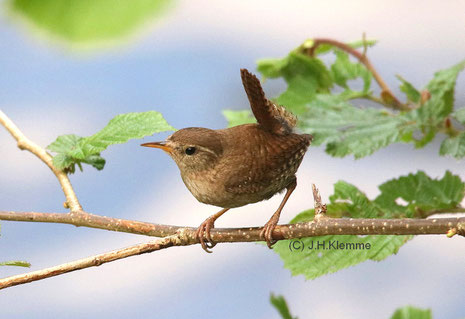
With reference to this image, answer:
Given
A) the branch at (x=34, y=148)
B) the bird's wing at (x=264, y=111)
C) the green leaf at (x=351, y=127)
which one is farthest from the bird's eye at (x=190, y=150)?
the green leaf at (x=351, y=127)

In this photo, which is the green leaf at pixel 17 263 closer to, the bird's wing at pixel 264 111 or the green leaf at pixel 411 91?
the bird's wing at pixel 264 111

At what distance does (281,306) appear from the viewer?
0.70 m

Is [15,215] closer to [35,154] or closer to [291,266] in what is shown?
[35,154]

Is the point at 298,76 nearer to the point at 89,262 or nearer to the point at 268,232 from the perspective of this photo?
the point at 268,232

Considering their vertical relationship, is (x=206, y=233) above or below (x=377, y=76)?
below

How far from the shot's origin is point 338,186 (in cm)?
137

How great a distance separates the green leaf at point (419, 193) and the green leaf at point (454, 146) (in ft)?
0.16

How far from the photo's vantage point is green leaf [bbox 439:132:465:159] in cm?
137

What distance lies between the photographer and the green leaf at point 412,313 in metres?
0.58

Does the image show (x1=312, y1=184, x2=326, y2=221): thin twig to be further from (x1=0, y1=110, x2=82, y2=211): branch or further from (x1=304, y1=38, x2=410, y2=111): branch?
(x1=304, y1=38, x2=410, y2=111): branch

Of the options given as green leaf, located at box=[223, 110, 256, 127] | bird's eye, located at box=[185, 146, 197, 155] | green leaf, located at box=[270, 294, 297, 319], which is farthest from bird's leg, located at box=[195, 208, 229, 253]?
green leaf, located at box=[223, 110, 256, 127]

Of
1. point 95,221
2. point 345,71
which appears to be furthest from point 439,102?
point 95,221

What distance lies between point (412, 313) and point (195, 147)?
555 millimetres
